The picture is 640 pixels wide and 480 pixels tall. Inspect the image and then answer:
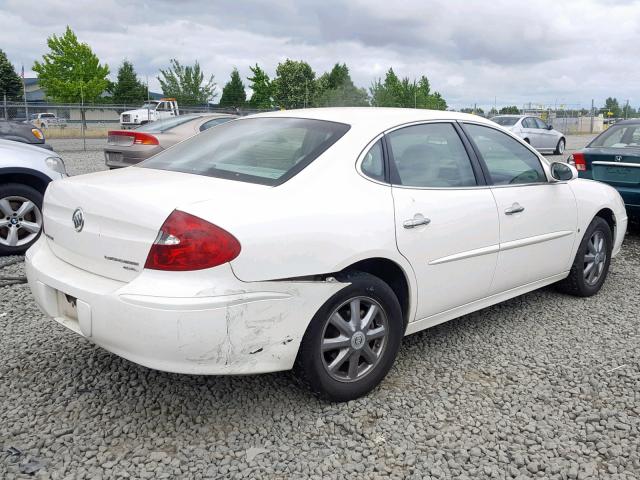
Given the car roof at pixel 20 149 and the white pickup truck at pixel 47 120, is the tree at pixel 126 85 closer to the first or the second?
the white pickup truck at pixel 47 120

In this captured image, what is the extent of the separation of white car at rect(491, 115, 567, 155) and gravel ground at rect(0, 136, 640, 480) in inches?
725

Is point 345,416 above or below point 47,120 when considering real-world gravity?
above

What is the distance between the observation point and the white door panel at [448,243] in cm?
332

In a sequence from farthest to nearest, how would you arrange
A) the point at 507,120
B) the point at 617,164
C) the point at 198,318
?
the point at 507,120 → the point at 617,164 → the point at 198,318

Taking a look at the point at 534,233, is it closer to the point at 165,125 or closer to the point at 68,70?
the point at 165,125

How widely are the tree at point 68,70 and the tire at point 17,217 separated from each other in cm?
4485

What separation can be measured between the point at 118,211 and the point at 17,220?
12.7 feet

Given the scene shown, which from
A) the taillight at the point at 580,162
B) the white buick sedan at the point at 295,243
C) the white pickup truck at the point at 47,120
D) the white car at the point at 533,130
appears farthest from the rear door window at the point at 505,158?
the white pickup truck at the point at 47,120

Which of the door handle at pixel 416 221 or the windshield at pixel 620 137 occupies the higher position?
the windshield at pixel 620 137

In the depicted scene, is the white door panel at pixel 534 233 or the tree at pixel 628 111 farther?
the tree at pixel 628 111

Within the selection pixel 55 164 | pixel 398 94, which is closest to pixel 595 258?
pixel 55 164

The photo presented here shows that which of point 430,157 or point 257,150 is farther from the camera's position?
point 430,157

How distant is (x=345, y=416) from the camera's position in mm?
3078

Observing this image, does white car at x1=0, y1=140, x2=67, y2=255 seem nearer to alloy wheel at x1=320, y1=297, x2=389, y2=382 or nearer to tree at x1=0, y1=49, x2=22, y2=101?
alloy wheel at x1=320, y1=297, x2=389, y2=382
